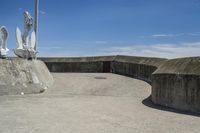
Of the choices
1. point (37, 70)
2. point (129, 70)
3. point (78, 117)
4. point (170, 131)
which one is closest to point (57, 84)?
point (37, 70)

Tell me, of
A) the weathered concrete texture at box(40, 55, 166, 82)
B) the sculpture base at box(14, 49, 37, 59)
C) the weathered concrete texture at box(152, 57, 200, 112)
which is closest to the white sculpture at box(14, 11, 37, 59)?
the sculpture base at box(14, 49, 37, 59)

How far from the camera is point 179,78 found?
946cm

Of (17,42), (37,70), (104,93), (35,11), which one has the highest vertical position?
(35,11)

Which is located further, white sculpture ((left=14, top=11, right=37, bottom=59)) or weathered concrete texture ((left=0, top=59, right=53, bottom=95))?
white sculpture ((left=14, top=11, right=37, bottom=59))

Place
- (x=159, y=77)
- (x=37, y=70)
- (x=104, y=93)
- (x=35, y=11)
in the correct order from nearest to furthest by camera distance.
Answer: (x=159, y=77) < (x=104, y=93) < (x=37, y=70) < (x=35, y=11)

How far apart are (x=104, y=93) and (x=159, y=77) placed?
450cm

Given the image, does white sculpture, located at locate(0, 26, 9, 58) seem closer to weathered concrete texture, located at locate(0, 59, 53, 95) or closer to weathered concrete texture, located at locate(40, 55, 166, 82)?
weathered concrete texture, located at locate(0, 59, 53, 95)

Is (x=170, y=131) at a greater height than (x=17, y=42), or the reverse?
(x=17, y=42)

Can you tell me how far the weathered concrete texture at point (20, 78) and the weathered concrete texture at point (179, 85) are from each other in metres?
7.25

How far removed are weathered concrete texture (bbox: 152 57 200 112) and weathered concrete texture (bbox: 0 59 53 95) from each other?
7.25 m

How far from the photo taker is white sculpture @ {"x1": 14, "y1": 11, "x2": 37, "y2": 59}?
55.9ft

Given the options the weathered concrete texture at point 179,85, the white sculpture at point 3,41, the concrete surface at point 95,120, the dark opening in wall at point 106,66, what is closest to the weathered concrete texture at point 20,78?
the white sculpture at point 3,41

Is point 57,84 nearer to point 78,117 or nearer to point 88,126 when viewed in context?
point 78,117

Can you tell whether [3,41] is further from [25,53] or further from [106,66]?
[106,66]
